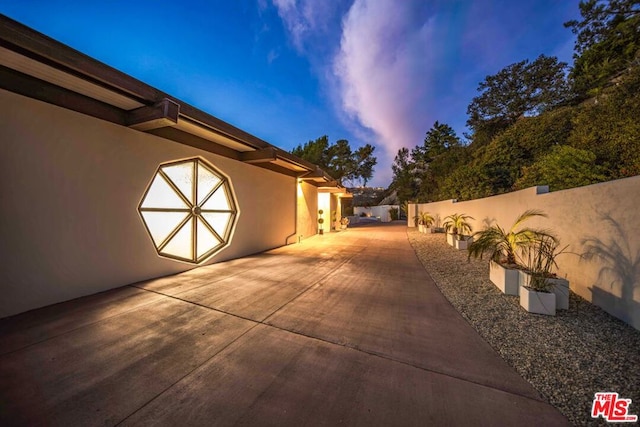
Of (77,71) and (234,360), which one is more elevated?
(77,71)

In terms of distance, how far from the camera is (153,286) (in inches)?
149

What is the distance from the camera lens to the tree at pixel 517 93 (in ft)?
50.0

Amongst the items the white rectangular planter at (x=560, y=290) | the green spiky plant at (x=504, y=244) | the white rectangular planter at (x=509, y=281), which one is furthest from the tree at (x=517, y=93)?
the white rectangular planter at (x=560, y=290)

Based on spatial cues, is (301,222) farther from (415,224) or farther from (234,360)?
(415,224)

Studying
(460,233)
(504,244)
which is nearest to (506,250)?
(504,244)

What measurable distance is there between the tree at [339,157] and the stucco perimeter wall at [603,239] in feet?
51.3

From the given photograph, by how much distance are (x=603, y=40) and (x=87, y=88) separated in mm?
20847

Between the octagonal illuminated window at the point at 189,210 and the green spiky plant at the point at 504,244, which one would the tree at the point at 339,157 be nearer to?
the octagonal illuminated window at the point at 189,210

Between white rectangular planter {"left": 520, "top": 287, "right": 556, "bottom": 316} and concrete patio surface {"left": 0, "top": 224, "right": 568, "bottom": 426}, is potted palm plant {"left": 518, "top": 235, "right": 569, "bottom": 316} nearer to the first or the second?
white rectangular planter {"left": 520, "top": 287, "right": 556, "bottom": 316}

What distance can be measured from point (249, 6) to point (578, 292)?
62.1 ft

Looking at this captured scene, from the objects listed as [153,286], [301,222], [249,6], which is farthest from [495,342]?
[249,6]

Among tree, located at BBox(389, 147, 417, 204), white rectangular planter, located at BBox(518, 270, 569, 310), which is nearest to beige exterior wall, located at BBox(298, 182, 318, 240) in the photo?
white rectangular planter, located at BBox(518, 270, 569, 310)

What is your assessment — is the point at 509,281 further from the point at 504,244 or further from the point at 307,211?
the point at 307,211

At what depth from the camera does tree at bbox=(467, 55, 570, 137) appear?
15.2 m
